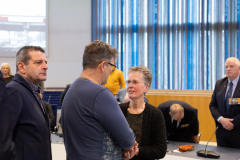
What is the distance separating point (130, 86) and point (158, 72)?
215 inches

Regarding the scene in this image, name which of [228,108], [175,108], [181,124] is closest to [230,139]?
[228,108]

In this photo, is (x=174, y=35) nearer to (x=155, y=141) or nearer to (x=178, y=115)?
(x=178, y=115)

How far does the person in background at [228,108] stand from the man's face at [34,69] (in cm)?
226

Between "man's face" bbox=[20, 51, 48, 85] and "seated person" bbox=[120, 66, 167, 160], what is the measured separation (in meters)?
0.60

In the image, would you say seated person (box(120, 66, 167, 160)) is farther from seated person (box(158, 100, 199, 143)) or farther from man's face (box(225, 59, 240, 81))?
man's face (box(225, 59, 240, 81))

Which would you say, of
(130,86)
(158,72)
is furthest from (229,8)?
(130,86)

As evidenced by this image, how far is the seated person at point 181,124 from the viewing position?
316 centimetres

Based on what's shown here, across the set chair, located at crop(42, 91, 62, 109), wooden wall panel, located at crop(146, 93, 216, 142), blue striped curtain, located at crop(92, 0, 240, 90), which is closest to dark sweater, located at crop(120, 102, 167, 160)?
wooden wall panel, located at crop(146, 93, 216, 142)

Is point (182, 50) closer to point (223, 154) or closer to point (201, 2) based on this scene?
point (201, 2)

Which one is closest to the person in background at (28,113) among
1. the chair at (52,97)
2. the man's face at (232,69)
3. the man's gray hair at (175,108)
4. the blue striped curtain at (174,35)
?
the man's gray hair at (175,108)

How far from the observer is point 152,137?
1.67 metres

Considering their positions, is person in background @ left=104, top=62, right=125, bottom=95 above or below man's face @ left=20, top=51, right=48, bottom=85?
below

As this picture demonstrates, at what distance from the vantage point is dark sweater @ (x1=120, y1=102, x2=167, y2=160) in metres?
1.59

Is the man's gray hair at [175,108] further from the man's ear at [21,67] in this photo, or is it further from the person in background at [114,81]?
the man's ear at [21,67]
